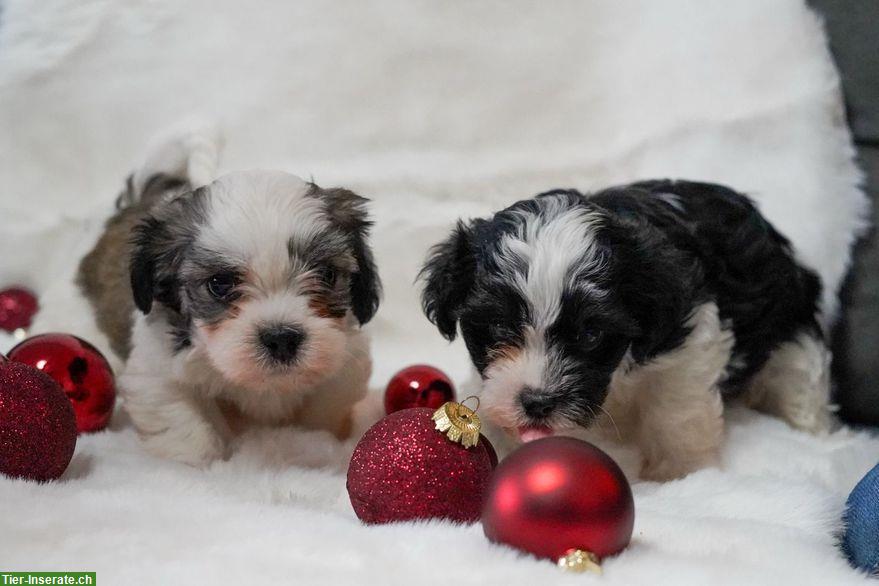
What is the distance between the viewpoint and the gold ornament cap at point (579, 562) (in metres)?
1.57

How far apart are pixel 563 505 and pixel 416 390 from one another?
1.19m

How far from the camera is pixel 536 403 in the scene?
2.15m

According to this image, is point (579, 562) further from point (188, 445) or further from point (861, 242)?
point (861, 242)

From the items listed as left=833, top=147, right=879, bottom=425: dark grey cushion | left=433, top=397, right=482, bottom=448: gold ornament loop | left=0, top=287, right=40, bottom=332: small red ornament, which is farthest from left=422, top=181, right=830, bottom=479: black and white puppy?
left=0, top=287, right=40, bottom=332: small red ornament

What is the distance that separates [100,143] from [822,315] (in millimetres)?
2735

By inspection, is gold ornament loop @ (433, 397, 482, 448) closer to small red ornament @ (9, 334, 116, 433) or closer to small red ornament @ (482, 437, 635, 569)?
small red ornament @ (482, 437, 635, 569)

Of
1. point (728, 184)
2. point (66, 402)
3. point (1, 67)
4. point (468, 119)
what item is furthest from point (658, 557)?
point (1, 67)

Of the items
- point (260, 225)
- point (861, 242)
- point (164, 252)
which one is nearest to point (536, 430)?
point (260, 225)

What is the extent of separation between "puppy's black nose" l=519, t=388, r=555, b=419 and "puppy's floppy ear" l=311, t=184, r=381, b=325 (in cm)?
61

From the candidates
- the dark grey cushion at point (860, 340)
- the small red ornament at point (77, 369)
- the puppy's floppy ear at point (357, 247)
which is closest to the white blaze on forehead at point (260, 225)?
the puppy's floppy ear at point (357, 247)

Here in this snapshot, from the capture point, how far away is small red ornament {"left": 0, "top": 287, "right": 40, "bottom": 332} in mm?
3461

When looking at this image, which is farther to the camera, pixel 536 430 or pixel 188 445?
pixel 188 445

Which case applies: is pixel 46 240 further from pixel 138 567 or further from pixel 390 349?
pixel 138 567

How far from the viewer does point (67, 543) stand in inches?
64.9
